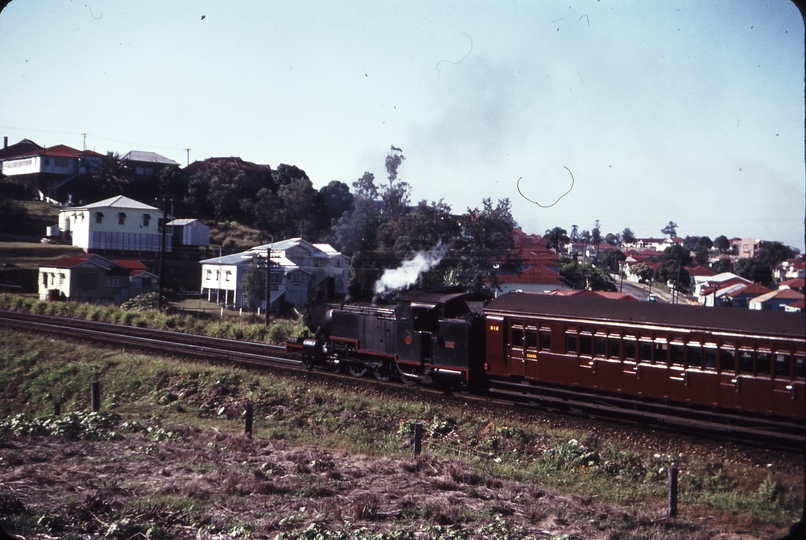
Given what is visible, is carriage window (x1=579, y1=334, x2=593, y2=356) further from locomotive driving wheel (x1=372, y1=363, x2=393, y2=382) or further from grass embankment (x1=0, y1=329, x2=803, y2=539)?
locomotive driving wheel (x1=372, y1=363, x2=393, y2=382)

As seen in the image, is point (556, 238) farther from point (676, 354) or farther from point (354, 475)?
Result: point (354, 475)

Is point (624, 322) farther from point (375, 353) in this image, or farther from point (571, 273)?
point (375, 353)

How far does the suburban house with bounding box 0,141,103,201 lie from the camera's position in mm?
35844

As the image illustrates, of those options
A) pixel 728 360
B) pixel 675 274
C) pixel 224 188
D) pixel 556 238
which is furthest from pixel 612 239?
pixel 224 188

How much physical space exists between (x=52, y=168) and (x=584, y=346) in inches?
1481

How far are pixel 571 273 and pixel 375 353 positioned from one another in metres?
6.08

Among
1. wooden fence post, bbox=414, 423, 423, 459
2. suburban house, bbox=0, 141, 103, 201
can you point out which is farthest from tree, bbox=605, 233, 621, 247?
suburban house, bbox=0, 141, 103, 201

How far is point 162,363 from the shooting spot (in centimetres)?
1883

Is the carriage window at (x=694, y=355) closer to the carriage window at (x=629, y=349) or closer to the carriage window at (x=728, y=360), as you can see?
the carriage window at (x=728, y=360)

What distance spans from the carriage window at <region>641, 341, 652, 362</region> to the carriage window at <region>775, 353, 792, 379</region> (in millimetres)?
2197

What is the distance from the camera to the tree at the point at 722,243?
1265 cm

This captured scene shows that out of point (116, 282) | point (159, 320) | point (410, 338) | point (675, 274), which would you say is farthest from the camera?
point (116, 282)

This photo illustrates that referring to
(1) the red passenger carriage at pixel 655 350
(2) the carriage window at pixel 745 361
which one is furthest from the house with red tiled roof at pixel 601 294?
(2) the carriage window at pixel 745 361

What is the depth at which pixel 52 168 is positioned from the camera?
3744 centimetres
